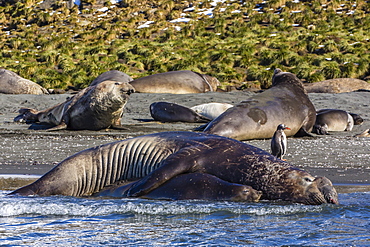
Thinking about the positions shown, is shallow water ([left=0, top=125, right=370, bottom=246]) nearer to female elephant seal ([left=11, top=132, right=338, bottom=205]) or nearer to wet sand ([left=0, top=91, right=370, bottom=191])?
female elephant seal ([left=11, top=132, right=338, bottom=205])

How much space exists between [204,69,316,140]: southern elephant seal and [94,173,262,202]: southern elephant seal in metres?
4.46

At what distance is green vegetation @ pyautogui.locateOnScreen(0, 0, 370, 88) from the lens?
24.8 m

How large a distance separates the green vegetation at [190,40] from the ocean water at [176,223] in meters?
17.7

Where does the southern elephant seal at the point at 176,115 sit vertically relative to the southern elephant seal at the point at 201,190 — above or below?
below

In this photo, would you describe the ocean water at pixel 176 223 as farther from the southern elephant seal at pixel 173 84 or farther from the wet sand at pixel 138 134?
the southern elephant seal at pixel 173 84

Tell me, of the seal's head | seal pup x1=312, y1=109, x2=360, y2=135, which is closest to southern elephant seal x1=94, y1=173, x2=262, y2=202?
the seal's head

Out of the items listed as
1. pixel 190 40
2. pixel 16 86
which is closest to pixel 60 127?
pixel 16 86

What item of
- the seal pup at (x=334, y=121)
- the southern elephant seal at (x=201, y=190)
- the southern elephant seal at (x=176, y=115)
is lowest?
the seal pup at (x=334, y=121)

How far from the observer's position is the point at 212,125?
9.07m

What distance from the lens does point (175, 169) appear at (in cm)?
441

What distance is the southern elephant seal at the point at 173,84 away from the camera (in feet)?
56.2

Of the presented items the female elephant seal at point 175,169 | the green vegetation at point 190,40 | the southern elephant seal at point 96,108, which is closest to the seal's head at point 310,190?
the female elephant seal at point 175,169

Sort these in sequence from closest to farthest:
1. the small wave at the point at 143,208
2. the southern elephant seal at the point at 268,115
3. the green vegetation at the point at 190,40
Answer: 1. the small wave at the point at 143,208
2. the southern elephant seal at the point at 268,115
3. the green vegetation at the point at 190,40

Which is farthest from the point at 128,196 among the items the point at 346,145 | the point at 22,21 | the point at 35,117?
the point at 22,21
